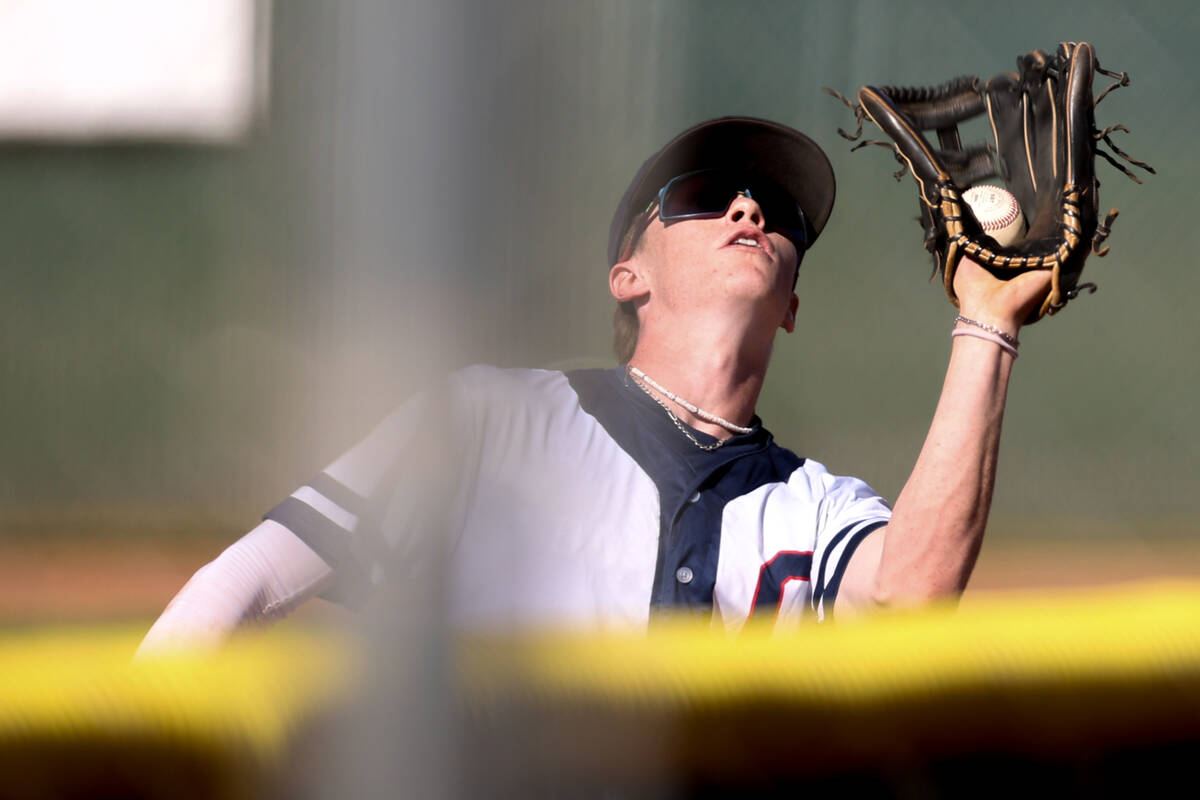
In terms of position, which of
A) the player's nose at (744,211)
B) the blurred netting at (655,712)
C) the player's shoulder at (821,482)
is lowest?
the blurred netting at (655,712)

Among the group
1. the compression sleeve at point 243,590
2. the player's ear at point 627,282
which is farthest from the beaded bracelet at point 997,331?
the compression sleeve at point 243,590

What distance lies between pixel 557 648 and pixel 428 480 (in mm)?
248

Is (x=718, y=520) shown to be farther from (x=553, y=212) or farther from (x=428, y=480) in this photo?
(x=428, y=480)

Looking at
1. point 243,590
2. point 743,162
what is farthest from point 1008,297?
point 243,590

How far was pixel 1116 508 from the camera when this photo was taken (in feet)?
4.25

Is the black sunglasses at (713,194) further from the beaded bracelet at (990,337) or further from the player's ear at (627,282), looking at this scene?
the beaded bracelet at (990,337)

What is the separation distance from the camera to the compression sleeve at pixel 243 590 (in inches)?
28.0

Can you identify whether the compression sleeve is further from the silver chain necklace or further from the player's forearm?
the player's forearm

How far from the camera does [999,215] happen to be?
0.95 metres

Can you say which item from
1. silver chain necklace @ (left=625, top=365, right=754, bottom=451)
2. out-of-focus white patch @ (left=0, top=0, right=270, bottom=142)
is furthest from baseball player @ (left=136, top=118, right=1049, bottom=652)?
out-of-focus white patch @ (left=0, top=0, right=270, bottom=142)

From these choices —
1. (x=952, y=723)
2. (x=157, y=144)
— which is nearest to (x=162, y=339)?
(x=157, y=144)

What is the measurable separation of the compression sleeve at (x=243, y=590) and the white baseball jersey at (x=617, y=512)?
0.02m

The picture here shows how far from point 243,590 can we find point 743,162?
0.55 metres

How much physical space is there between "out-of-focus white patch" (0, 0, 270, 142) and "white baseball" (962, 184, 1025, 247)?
639mm
